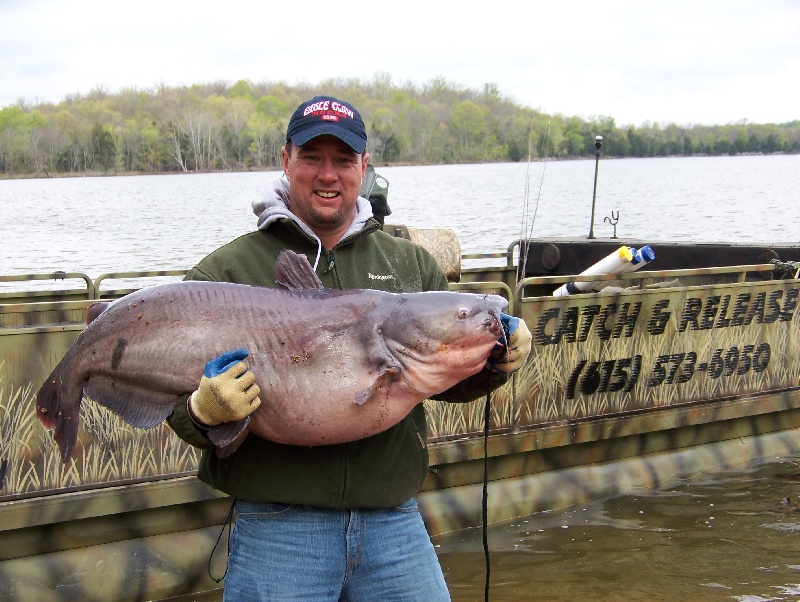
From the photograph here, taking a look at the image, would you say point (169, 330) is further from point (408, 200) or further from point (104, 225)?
point (408, 200)

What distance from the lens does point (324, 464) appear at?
9.09 ft

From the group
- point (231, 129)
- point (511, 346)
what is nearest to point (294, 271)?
point (511, 346)

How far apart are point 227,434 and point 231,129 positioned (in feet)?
214

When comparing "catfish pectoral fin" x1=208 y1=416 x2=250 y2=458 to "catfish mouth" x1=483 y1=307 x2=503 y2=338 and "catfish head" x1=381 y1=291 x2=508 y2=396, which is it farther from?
"catfish mouth" x1=483 y1=307 x2=503 y2=338

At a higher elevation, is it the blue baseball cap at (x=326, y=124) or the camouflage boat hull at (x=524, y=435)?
the blue baseball cap at (x=326, y=124)

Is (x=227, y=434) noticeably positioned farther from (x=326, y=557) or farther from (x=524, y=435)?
(x=524, y=435)

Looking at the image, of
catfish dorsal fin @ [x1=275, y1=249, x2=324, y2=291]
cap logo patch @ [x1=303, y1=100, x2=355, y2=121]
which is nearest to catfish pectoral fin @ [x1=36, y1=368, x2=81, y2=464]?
catfish dorsal fin @ [x1=275, y1=249, x2=324, y2=291]

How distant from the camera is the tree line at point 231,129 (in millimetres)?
63969

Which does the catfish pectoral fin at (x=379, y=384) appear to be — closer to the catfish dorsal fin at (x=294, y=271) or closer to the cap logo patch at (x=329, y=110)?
the catfish dorsal fin at (x=294, y=271)

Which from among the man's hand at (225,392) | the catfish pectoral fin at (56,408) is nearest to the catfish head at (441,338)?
the man's hand at (225,392)

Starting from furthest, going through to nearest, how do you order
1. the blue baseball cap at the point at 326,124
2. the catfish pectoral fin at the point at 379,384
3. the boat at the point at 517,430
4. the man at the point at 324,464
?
the boat at the point at 517,430 → the blue baseball cap at the point at 326,124 → the man at the point at 324,464 → the catfish pectoral fin at the point at 379,384

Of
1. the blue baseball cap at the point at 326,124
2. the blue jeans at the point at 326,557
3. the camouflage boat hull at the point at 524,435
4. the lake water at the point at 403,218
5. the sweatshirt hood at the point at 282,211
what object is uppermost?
the blue baseball cap at the point at 326,124

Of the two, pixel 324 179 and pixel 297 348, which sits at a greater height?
pixel 324 179

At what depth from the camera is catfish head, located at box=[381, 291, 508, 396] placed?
8.66 ft
